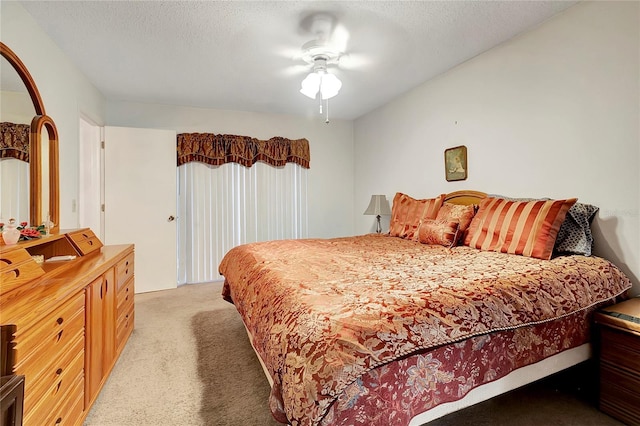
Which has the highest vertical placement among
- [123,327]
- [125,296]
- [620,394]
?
[125,296]

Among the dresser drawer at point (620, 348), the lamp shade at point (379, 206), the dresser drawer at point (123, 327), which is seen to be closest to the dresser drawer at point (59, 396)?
the dresser drawer at point (123, 327)

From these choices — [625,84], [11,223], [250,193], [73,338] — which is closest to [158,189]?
[250,193]

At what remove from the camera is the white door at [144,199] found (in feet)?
12.3

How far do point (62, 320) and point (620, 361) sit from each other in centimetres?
267

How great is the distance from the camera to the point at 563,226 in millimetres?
2049

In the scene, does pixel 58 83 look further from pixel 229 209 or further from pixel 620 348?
pixel 620 348

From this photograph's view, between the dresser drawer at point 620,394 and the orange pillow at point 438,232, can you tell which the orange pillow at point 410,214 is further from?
the dresser drawer at point 620,394

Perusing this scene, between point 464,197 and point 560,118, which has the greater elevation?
point 560,118

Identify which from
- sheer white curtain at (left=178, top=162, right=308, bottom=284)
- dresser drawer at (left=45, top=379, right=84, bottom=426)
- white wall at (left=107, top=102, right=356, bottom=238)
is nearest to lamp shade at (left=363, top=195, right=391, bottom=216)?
white wall at (left=107, top=102, right=356, bottom=238)

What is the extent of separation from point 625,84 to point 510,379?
75.8 inches

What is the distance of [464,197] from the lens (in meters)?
2.98

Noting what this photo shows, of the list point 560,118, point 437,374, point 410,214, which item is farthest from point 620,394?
point 410,214

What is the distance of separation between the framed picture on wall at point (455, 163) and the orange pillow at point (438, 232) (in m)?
0.61

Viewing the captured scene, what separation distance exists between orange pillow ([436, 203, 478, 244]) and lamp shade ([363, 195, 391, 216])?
131 cm
